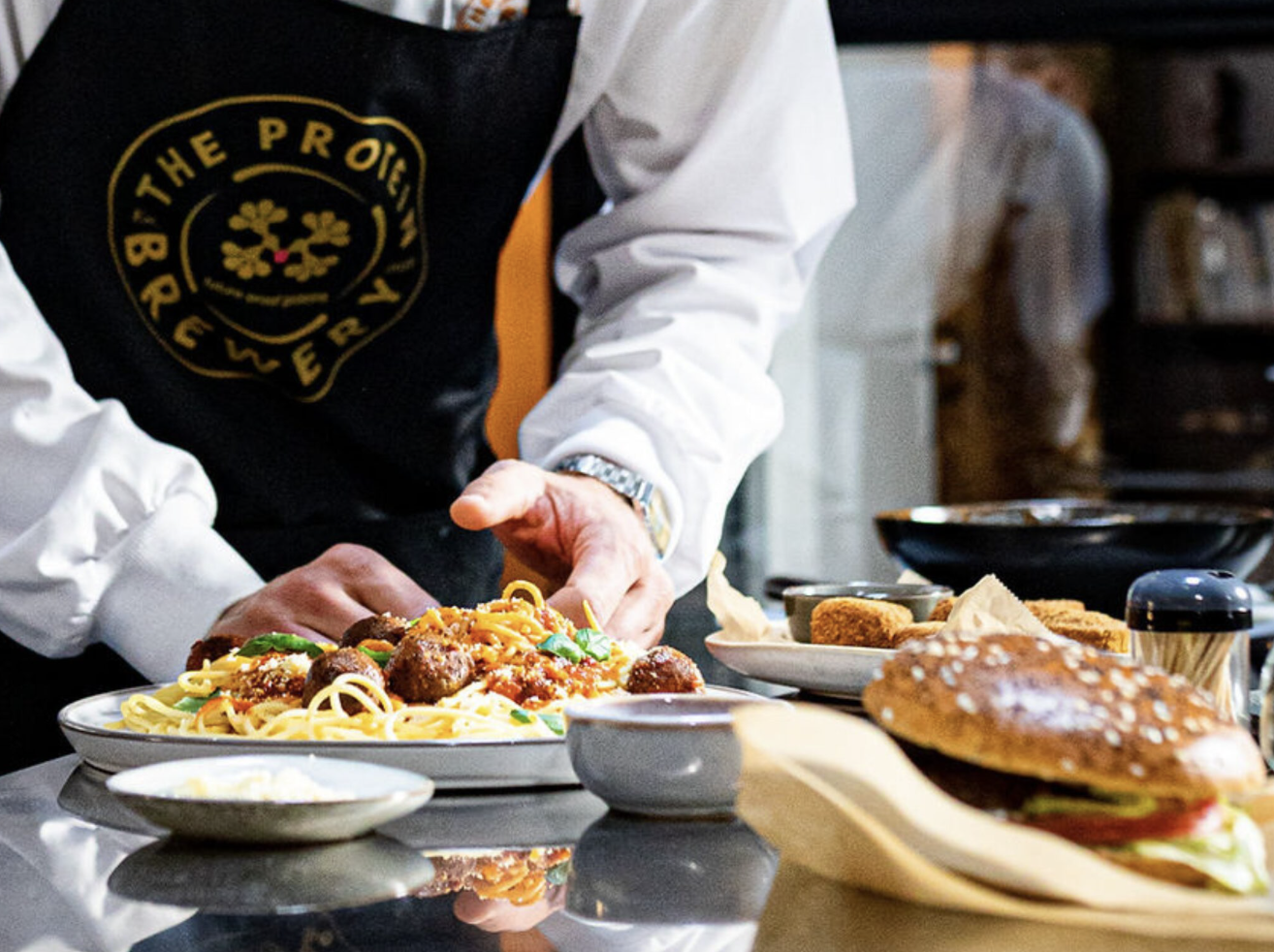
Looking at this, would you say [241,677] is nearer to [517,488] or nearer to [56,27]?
[517,488]

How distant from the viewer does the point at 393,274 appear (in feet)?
5.81

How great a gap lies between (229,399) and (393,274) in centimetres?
21

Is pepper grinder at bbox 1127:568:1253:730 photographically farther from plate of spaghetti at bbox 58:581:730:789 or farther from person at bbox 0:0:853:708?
person at bbox 0:0:853:708

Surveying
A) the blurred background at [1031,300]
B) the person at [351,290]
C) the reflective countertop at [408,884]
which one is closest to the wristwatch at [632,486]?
the person at [351,290]

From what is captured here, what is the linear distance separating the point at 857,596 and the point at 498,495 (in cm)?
30

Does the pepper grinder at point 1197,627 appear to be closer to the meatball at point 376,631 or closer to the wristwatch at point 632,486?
the meatball at point 376,631

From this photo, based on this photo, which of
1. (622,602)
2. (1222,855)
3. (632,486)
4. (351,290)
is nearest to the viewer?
(1222,855)

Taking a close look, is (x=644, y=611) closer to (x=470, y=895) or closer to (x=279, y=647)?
Result: (x=279, y=647)

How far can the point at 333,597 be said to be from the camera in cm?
136

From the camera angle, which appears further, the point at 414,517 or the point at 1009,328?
the point at 1009,328

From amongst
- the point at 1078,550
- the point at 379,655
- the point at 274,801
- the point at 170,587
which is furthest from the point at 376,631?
the point at 1078,550

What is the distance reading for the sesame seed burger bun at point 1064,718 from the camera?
687mm

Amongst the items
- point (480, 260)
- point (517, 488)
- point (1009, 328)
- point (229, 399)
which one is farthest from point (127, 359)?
point (1009, 328)

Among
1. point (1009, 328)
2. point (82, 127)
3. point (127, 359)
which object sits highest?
point (82, 127)
